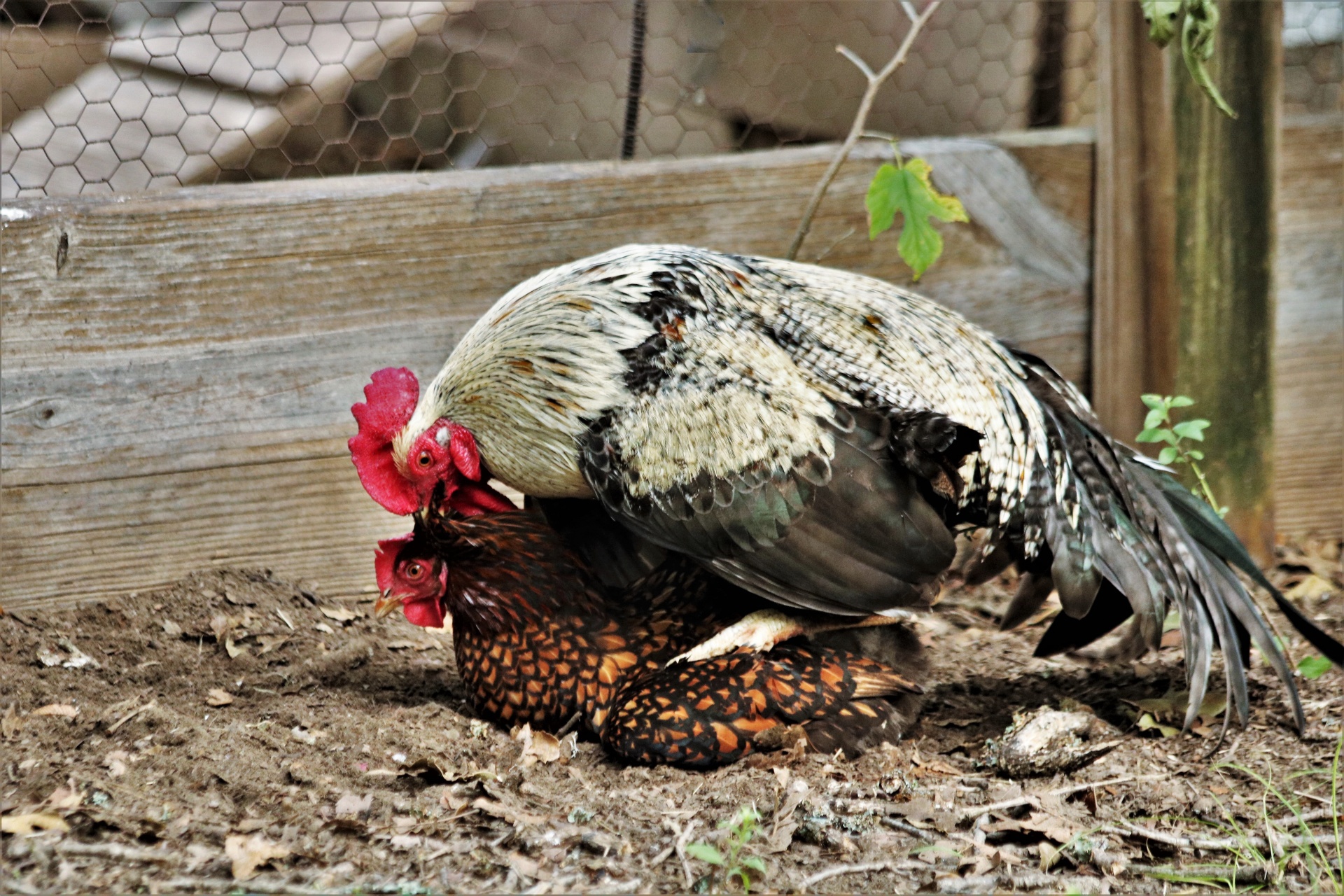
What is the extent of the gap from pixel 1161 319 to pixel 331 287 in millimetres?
3055

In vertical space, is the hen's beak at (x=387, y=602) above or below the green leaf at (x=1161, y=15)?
below

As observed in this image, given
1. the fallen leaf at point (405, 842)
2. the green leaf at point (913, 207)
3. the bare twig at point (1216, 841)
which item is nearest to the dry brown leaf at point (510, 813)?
the fallen leaf at point (405, 842)

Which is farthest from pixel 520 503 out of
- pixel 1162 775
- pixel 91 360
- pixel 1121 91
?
pixel 1121 91

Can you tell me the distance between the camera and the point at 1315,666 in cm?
335

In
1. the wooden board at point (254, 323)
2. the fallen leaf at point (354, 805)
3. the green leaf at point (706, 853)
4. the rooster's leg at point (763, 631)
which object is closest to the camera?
the green leaf at point (706, 853)

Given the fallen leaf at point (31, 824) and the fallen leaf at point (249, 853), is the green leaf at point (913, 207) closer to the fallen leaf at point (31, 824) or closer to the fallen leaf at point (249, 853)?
the fallen leaf at point (249, 853)

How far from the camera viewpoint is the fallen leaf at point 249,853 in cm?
229

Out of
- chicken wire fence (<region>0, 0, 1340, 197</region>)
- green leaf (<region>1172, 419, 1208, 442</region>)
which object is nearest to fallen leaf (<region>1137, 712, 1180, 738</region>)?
green leaf (<region>1172, 419, 1208, 442</region>)

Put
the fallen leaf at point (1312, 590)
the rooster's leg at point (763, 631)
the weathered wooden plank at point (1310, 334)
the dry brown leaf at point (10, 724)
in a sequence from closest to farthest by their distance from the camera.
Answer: the dry brown leaf at point (10, 724) → the rooster's leg at point (763, 631) → the fallen leaf at point (1312, 590) → the weathered wooden plank at point (1310, 334)

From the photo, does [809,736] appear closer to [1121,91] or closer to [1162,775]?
[1162,775]

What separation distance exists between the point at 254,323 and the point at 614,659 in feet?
5.48

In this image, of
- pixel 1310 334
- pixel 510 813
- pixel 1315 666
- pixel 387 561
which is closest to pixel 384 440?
pixel 387 561

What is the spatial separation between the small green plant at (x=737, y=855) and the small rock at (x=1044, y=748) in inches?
33.5

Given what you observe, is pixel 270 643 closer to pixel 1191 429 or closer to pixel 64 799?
pixel 64 799
